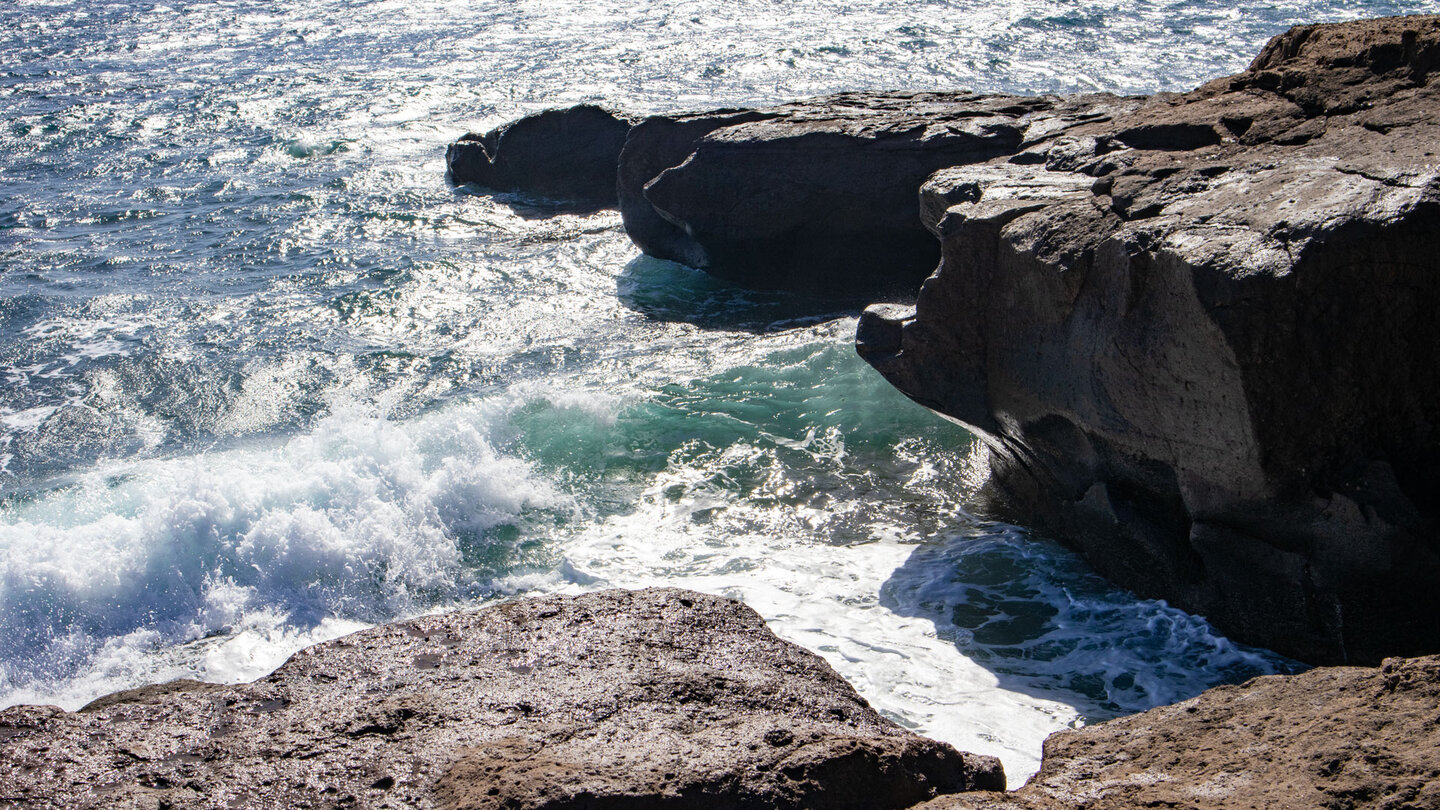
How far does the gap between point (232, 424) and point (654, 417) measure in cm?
334

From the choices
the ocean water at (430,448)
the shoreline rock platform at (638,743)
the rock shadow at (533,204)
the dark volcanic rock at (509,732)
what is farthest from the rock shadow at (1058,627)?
the rock shadow at (533,204)

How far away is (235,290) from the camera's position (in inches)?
477

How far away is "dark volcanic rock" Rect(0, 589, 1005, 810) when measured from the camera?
316 centimetres

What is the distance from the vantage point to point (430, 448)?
841cm

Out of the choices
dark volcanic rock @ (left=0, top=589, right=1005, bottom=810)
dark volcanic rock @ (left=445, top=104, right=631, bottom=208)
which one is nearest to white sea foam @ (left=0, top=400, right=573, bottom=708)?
dark volcanic rock @ (left=0, top=589, right=1005, bottom=810)

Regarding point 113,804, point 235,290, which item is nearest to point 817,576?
point 113,804

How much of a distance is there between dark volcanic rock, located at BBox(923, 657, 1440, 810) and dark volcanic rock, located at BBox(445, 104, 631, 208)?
1229 cm

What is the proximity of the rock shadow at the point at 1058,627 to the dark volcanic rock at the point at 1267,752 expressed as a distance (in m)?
1.81

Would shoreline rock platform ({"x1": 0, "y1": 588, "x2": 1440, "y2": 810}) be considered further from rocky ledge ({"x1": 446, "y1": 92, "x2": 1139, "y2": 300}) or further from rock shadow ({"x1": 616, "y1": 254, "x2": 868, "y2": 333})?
rock shadow ({"x1": 616, "y1": 254, "x2": 868, "y2": 333})

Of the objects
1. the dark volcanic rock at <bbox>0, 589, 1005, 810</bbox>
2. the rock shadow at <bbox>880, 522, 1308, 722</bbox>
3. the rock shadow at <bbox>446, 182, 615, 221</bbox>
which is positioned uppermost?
the rock shadow at <bbox>446, 182, 615, 221</bbox>

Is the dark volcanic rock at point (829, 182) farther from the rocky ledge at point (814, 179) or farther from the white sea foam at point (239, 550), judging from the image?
the white sea foam at point (239, 550)

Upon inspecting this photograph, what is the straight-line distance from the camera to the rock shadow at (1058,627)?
554 centimetres

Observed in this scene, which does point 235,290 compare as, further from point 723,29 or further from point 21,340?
point 723,29

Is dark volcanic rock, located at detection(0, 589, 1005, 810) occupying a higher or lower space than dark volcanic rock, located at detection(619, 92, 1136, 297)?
lower
